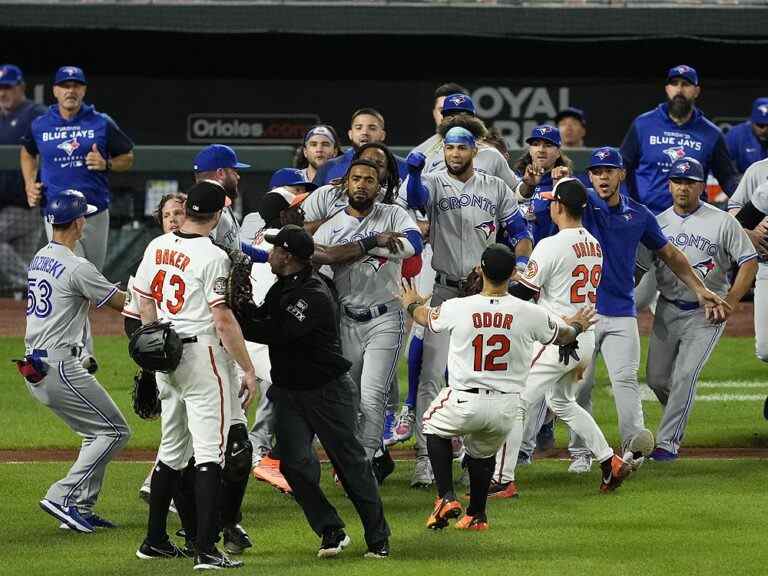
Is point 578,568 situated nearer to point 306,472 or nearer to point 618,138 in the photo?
point 306,472

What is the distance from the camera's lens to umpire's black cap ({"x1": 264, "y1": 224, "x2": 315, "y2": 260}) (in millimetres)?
6594

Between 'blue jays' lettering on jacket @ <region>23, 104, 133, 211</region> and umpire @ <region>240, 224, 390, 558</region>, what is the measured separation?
5.15 metres

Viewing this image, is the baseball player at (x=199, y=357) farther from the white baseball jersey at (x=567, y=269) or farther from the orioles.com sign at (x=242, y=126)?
the orioles.com sign at (x=242, y=126)

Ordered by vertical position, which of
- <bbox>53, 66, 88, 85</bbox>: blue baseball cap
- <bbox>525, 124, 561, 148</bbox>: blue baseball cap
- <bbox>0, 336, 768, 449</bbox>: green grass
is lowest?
<bbox>0, 336, 768, 449</bbox>: green grass

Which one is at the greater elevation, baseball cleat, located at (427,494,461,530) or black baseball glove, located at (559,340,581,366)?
black baseball glove, located at (559,340,581,366)

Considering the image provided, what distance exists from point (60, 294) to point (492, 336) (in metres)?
2.04

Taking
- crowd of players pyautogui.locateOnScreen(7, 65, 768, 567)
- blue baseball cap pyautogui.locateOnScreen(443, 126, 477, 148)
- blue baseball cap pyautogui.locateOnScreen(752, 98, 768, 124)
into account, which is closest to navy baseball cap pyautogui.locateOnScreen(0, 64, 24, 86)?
crowd of players pyautogui.locateOnScreen(7, 65, 768, 567)

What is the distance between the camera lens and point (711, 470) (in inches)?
355

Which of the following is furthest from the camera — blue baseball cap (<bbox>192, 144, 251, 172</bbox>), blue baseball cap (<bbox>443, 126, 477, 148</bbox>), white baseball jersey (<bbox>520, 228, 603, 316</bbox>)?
blue baseball cap (<bbox>443, 126, 477, 148</bbox>)

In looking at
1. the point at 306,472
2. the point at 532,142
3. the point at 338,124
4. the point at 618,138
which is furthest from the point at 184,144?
the point at 306,472

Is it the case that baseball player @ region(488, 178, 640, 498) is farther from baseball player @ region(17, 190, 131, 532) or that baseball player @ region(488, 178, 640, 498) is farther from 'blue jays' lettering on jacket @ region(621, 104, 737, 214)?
'blue jays' lettering on jacket @ region(621, 104, 737, 214)

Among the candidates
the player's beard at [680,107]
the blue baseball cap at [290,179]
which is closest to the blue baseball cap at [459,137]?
the blue baseball cap at [290,179]

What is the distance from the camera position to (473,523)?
24.2 ft

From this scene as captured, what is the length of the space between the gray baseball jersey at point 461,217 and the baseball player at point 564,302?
47cm
